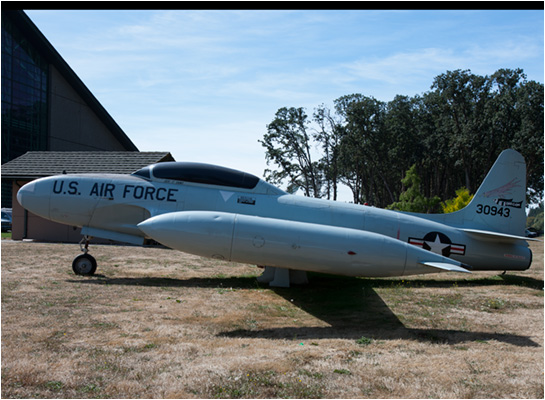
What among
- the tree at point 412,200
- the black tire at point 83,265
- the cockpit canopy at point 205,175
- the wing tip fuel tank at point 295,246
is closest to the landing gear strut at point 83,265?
the black tire at point 83,265

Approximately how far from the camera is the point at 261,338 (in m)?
6.50

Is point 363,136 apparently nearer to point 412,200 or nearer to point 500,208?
point 412,200

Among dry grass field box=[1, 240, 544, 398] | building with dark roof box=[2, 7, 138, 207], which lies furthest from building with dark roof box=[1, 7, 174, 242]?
dry grass field box=[1, 240, 544, 398]

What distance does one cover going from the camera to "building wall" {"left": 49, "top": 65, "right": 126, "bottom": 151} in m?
38.5

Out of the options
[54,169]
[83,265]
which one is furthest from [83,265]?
[54,169]

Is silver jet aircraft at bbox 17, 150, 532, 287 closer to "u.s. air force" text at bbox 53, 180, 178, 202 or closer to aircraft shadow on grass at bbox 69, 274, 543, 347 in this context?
"u.s. air force" text at bbox 53, 180, 178, 202

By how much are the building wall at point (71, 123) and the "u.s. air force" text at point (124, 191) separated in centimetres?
3112

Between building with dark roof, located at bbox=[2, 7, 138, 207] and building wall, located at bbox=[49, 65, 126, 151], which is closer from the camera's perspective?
building with dark roof, located at bbox=[2, 7, 138, 207]

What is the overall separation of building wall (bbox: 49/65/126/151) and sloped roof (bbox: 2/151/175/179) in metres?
15.4

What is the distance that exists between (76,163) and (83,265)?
14.5 metres

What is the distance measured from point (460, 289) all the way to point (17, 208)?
2092cm

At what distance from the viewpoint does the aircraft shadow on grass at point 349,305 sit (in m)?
6.80

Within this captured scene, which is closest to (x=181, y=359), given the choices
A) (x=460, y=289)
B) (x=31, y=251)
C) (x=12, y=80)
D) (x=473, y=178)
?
(x=460, y=289)

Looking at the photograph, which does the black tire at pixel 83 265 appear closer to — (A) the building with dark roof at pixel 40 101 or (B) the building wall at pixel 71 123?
(A) the building with dark roof at pixel 40 101
